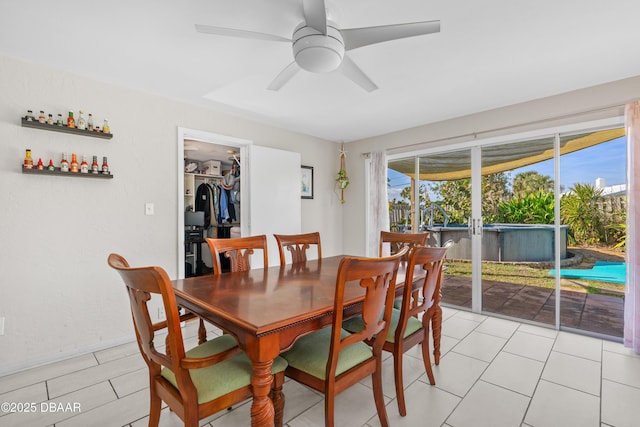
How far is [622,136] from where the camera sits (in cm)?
279

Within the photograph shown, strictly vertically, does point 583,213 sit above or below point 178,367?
above

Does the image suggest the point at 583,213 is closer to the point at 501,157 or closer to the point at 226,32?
the point at 501,157

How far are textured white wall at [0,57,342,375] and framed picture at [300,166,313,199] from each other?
1.67m

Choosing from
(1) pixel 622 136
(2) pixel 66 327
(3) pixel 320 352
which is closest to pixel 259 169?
(2) pixel 66 327

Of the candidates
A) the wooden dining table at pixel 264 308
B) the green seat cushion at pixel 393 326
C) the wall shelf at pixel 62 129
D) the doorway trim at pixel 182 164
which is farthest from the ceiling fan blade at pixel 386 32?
the wall shelf at pixel 62 129

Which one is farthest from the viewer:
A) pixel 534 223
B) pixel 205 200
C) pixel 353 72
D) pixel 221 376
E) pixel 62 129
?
pixel 205 200

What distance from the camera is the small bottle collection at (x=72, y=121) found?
88.5 inches

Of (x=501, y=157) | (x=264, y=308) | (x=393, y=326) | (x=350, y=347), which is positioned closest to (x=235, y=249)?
(x=264, y=308)

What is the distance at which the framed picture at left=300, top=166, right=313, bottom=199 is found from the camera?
4.37 meters

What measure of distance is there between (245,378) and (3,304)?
→ 2.21 meters

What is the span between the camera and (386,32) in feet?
5.12

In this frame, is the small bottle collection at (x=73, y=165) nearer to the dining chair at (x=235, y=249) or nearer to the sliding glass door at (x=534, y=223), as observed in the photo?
the dining chair at (x=235, y=249)

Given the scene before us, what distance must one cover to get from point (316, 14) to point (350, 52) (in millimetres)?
797

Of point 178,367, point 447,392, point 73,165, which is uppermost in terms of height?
point 73,165
